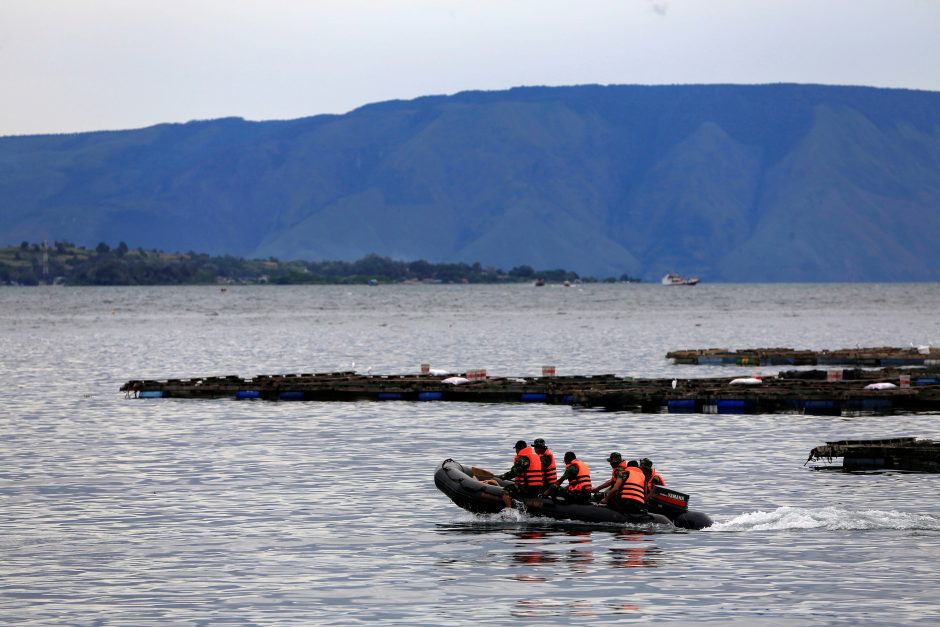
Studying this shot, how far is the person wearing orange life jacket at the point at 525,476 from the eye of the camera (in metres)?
41.5

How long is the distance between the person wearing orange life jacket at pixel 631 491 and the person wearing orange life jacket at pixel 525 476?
93.6 inches

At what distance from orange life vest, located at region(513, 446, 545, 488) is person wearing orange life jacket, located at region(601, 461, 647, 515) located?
2337 mm

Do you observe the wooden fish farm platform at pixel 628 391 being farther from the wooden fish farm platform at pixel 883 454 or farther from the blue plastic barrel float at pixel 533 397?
the wooden fish farm platform at pixel 883 454

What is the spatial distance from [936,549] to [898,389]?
35367 millimetres

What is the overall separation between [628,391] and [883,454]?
22.6 metres

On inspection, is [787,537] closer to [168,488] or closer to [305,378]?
[168,488]

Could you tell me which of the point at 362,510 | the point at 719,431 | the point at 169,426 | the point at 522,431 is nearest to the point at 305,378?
the point at 169,426

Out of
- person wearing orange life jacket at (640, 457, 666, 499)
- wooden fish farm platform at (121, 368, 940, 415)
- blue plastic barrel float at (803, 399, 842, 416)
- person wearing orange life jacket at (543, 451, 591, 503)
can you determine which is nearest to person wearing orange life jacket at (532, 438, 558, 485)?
person wearing orange life jacket at (543, 451, 591, 503)

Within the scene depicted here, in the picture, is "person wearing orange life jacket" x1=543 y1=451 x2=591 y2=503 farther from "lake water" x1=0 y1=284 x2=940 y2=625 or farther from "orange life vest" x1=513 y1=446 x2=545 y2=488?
"lake water" x1=0 y1=284 x2=940 y2=625

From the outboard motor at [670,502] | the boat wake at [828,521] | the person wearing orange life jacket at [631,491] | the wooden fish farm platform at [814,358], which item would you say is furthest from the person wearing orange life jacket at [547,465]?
the wooden fish farm platform at [814,358]

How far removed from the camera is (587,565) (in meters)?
35.9

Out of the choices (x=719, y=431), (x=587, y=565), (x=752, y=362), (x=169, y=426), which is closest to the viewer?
Result: (x=587, y=565)

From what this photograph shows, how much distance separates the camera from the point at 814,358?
345 feet

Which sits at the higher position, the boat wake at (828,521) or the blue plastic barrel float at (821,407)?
the blue plastic barrel float at (821,407)
